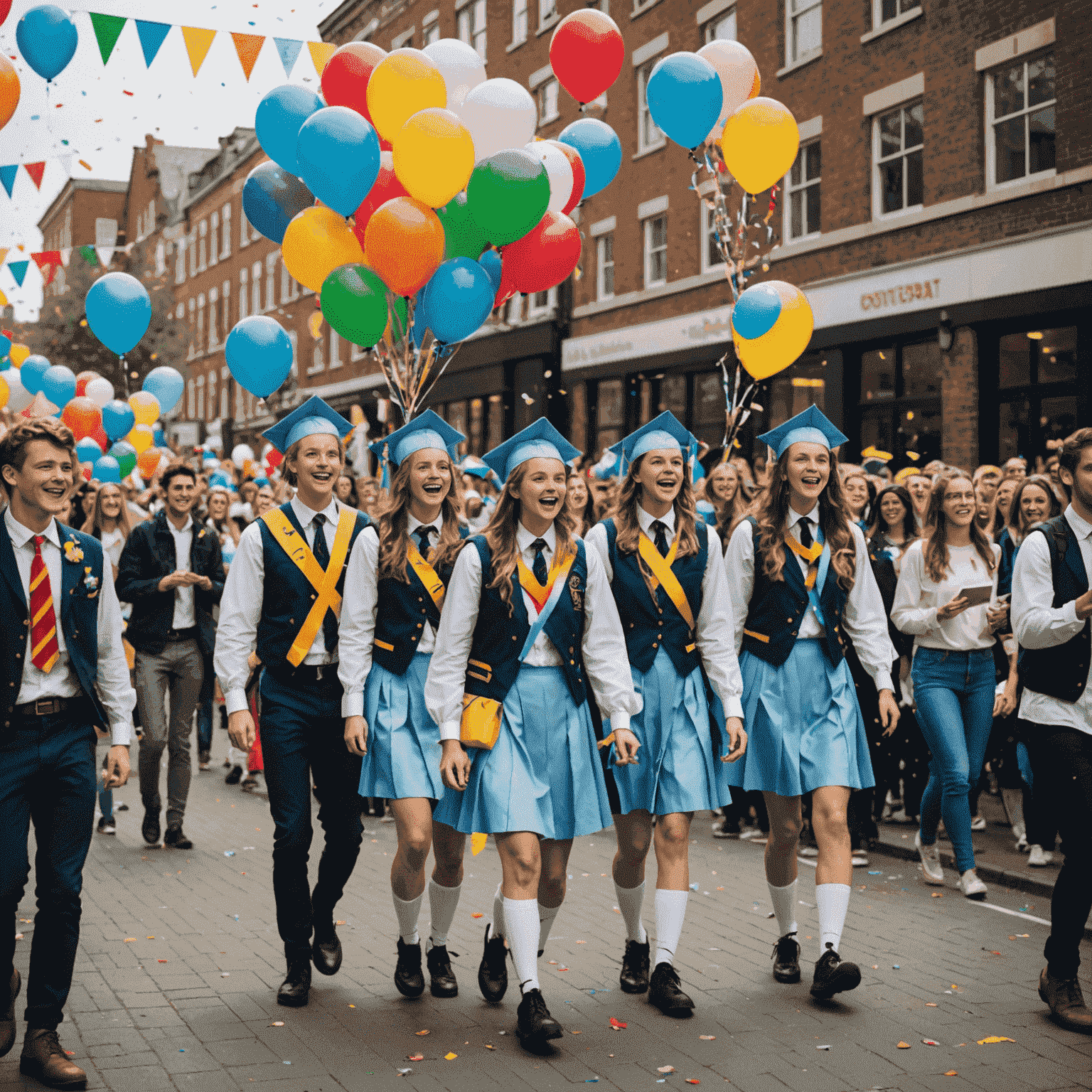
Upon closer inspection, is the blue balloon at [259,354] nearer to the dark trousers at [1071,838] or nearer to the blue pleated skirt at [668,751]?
the blue pleated skirt at [668,751]

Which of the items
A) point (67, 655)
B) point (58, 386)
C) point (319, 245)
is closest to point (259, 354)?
point (319, 245)

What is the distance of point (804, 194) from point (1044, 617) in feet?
55.1

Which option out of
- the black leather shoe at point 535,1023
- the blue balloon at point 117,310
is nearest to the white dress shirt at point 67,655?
the black leather shoe at point 535,1023

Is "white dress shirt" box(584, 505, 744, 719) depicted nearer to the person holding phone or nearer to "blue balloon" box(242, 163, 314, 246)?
the person holding phone

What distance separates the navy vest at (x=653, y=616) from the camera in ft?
18.0

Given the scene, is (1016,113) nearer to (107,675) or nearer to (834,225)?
(834,225)

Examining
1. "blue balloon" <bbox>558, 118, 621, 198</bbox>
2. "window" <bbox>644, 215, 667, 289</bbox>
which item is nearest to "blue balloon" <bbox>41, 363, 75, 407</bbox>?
"blue balloon" <bbox>558, 118, 621, 198</bbox>

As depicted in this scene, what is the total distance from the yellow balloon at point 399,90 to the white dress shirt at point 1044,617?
17.1 feet

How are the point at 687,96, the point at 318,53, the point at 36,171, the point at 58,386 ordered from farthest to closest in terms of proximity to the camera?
the point at 58,386
the point at 36,171
the point at 318,53
the point at 687,96

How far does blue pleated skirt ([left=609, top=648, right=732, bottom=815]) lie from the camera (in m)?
5.38

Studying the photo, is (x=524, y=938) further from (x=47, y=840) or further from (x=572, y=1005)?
(x=47, y=840)

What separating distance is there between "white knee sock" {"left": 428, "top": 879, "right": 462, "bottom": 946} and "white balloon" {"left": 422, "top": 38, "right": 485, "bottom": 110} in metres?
5.95

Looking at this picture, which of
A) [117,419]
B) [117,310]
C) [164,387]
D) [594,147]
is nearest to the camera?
[594,147]

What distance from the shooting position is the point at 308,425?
5.80 m
